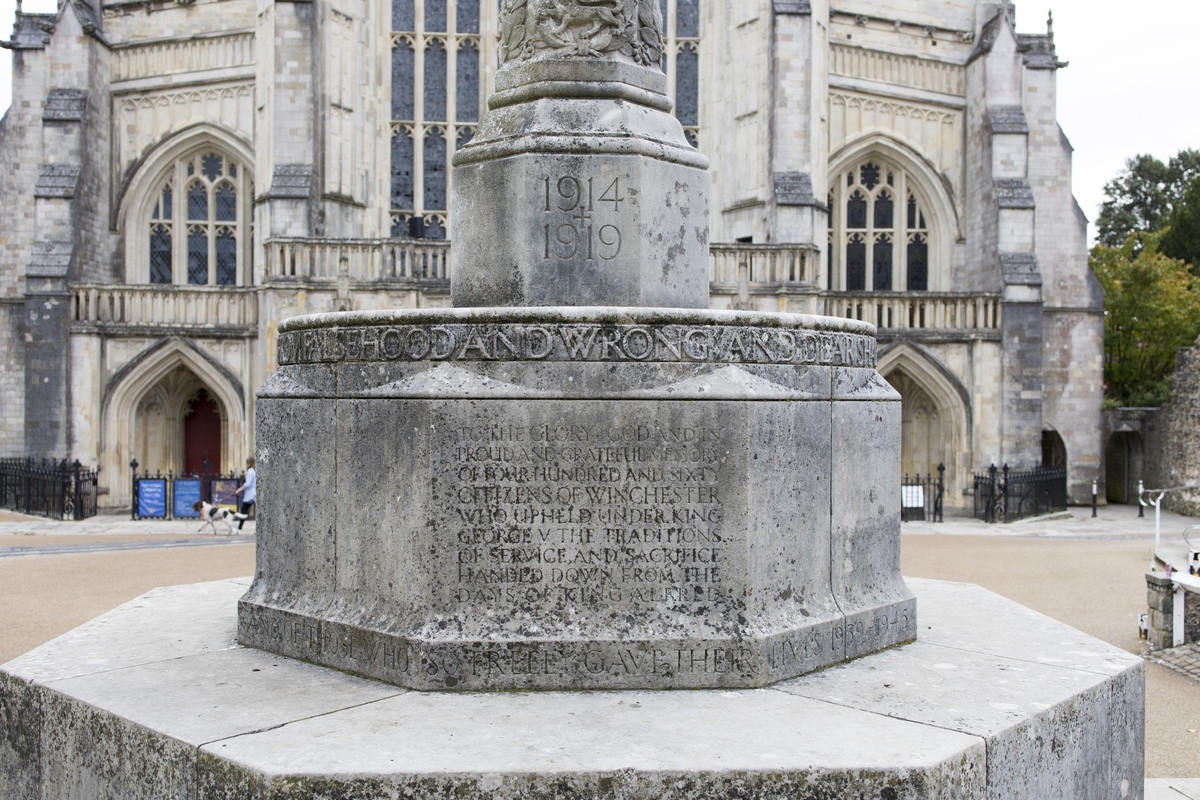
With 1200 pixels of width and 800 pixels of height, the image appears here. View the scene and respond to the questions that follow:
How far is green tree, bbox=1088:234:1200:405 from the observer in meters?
30.1

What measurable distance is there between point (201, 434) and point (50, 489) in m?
4.29

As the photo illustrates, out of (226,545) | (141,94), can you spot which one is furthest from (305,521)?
(141,94)

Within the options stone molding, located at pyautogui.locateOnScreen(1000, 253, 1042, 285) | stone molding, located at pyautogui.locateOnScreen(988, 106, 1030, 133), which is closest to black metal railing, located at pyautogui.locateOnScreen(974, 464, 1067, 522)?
stone molding, located at pyautogui.locateOnScreen(1000, 253, 1042, 285)

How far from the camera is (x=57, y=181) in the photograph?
2373 centimetres

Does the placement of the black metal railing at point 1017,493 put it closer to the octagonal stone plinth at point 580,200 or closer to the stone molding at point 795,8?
the stone molding at point 795,8

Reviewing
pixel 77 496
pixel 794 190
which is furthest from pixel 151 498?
pixel 794 190

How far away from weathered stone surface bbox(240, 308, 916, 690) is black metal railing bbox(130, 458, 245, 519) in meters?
16.6

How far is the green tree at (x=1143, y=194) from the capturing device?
46625 mm

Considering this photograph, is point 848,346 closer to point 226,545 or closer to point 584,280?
point 584,280

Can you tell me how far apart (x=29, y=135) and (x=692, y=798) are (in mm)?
26989

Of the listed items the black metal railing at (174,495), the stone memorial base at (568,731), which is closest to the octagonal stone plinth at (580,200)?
the stone memorial base at (568,731)

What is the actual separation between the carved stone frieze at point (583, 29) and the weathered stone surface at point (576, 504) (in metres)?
1.55

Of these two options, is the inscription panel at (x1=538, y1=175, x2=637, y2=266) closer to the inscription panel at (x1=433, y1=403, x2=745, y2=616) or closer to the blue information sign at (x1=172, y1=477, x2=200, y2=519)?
the inscription panel at (x1=433, y1=403, x2=745, y2=616)

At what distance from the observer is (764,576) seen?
4.30 meters
